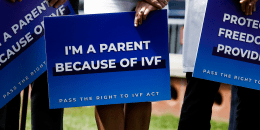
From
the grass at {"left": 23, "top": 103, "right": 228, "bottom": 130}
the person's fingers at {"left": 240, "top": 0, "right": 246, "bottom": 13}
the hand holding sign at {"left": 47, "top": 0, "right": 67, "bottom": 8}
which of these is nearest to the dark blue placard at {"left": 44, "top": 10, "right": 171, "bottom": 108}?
the hand holding sign at {"left": 47, "top": 0, "right": 67, "bottom": 8}

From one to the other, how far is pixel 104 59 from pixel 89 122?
108 centimetres

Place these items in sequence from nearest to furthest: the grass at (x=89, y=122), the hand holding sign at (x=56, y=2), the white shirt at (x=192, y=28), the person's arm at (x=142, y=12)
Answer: the person's arm at (x=142, y=12) < the hand holding sign at (x=56, y=2) < the white shirt at (x=192, y=28) < the grass at (x=89, y=122)

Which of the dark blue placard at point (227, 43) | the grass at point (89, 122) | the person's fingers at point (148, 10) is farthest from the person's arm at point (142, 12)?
the grass at point (89, 122)

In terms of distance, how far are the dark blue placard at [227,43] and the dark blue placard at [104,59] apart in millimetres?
190

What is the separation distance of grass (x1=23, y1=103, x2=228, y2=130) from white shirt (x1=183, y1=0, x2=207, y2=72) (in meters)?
0.73

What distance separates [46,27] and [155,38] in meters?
0.33

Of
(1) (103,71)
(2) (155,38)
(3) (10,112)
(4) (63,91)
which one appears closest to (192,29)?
(2) (155,38)

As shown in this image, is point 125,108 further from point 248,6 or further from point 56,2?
point 248,6

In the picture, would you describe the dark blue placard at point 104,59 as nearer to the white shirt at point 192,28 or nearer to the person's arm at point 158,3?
the person's arm at point 158,3

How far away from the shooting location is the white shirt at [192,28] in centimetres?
119

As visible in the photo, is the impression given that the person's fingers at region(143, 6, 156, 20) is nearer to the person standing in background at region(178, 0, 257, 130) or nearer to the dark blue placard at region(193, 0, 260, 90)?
the dark blue placard at region(193, 0, 260, 90)

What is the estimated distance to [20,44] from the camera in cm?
94

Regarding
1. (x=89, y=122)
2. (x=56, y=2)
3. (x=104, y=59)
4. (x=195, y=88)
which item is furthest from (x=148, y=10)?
(x=89, y=122)

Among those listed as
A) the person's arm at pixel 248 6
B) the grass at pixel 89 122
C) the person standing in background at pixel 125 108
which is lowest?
the grass at pixel 89 122
